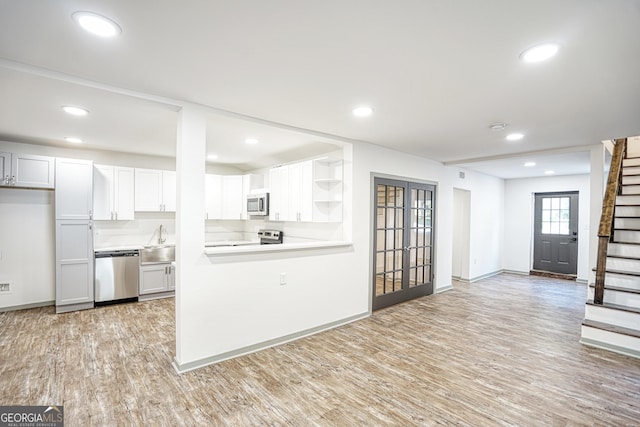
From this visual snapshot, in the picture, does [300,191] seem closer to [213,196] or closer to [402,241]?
[402,241]

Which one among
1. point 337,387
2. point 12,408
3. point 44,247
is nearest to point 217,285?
point 337,387

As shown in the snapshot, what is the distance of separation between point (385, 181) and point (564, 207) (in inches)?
228

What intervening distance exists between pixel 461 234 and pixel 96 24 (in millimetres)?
7364

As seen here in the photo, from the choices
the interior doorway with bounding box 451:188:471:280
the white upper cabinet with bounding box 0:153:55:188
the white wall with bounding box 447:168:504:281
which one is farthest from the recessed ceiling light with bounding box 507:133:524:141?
the white upper cabinet with bounding box 0:153:55:188

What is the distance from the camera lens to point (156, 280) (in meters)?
5.30

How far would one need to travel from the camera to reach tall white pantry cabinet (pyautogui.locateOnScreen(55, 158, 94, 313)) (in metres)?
4.48

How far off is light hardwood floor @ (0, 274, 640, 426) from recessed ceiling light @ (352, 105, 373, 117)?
2567mm

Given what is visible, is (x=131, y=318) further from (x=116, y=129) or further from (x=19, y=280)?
(x=116, y=129)

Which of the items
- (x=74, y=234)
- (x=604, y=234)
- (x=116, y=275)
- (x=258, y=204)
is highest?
(x=258, y=204)

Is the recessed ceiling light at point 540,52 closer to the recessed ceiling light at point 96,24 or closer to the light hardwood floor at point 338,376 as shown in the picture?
the recessed ceiling light at point 96,24

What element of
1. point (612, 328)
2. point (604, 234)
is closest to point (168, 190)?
point (604, 234)

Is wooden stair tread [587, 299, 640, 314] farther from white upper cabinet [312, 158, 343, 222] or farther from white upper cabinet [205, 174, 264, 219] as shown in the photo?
white upper cabinet [205, 174, 264, 219]

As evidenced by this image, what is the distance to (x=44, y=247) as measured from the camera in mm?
4797

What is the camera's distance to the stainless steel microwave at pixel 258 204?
5660mm
